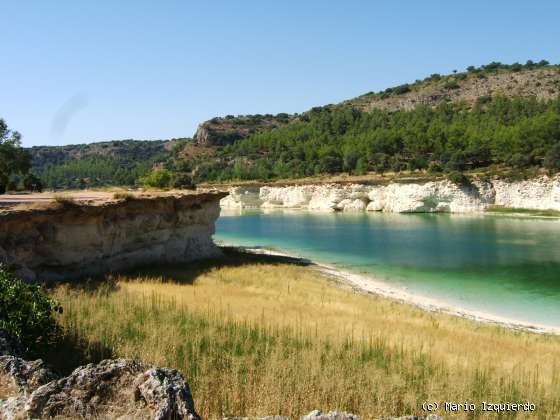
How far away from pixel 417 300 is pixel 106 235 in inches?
541

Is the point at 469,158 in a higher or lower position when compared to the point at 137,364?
higher

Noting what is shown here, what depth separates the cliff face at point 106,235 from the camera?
1664 centimetres

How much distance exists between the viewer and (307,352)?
28.3 ft

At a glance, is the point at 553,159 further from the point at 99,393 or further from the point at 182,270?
the point at 99,393

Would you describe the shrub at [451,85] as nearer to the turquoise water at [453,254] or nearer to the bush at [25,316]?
the turquoise water at [453,254]

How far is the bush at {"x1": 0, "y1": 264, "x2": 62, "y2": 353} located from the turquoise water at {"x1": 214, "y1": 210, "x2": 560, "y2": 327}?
1625cm

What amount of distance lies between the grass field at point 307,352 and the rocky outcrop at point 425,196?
56.5m

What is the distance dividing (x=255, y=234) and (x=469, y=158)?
1823 inches

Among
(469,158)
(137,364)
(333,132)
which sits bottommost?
(137,364)

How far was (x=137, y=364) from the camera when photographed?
510 cm

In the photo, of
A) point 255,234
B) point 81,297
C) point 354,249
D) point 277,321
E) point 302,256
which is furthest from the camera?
point 255,234

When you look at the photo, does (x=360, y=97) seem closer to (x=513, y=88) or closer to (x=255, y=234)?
(x=513, y=88)

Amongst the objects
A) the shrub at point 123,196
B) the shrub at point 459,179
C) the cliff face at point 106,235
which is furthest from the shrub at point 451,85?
the shrub at point 123,196

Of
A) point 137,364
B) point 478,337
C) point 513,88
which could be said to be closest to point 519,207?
point 478,337
